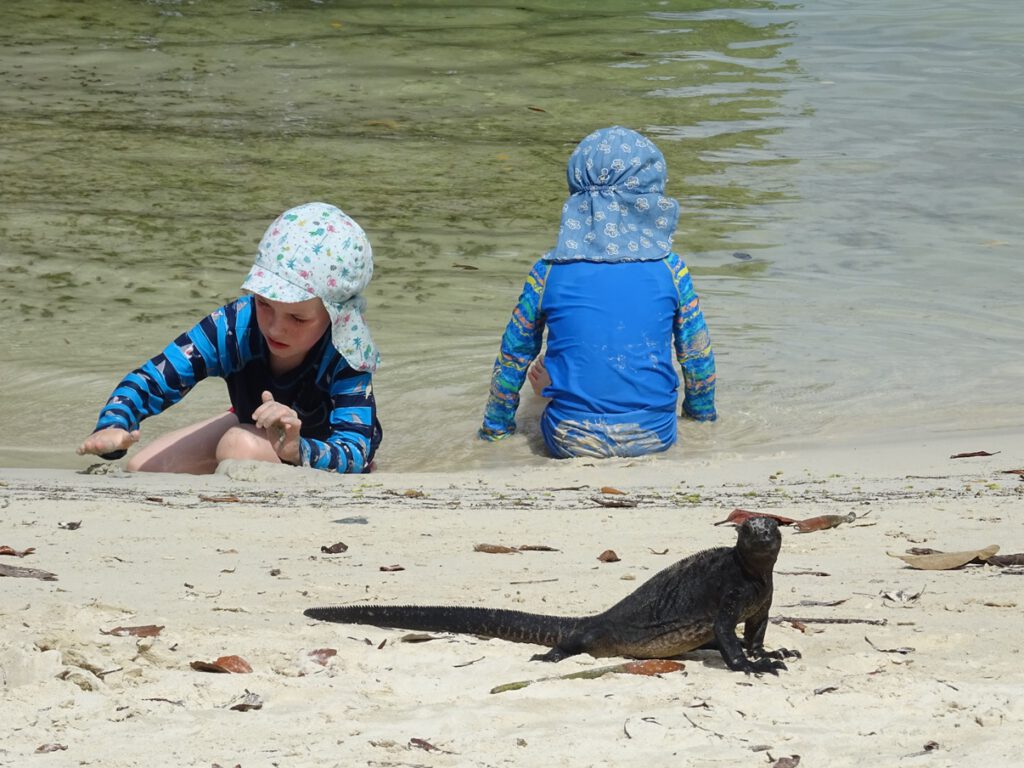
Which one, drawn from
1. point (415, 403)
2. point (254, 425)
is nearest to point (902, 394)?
point (415, 403)

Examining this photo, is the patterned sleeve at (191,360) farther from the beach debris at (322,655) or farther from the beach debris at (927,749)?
the beach debris at (927,749)

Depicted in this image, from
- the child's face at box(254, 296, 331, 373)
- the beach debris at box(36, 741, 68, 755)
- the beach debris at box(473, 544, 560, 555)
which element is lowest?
the beach debris at box(473, 544, 560, 555)

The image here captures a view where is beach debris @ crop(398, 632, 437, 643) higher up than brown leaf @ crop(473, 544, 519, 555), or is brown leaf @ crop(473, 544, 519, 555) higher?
beach debris @ crop(398, 632, 437, 643)

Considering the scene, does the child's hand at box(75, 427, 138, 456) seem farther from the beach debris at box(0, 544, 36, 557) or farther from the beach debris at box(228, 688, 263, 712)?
the beach debris at box(228, 688, 263, 712)

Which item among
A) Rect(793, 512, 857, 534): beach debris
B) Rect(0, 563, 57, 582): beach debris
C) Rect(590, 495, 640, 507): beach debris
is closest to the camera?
Rect(0, 563, 57, 582): beach debris

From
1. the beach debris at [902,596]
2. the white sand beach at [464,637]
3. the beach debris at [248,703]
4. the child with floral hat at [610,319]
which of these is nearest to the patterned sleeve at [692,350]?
the child with floral hat at [610,319]

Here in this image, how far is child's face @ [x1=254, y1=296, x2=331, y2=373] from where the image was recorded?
553 cm

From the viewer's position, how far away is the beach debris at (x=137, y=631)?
332cm

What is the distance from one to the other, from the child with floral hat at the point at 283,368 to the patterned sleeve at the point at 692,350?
150 centimetres


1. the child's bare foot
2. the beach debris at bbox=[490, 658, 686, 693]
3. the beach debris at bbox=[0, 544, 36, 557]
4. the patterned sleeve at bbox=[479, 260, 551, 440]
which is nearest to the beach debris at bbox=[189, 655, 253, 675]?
the beach debris at bbox=[490, 658, 686, 693]

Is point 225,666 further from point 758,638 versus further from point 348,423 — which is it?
point 348,423

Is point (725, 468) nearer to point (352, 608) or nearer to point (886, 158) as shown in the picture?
point (352, 608)

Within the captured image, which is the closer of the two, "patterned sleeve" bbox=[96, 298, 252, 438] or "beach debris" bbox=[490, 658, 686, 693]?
"beach debris" bbox=[490, 658, 686, 693]

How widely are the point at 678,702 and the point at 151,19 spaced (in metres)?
17.0
